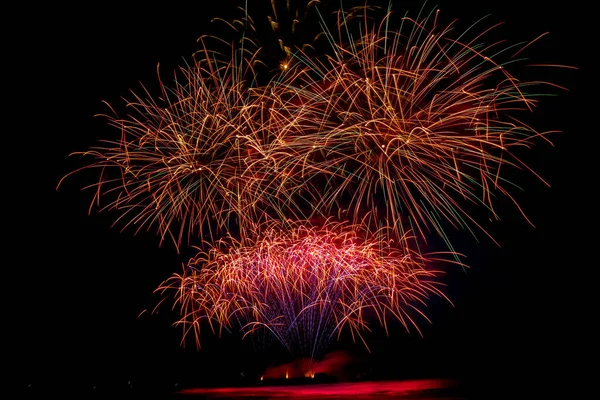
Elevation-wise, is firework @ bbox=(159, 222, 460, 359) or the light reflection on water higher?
firework @ bbox=(159, 222, 460, 359)

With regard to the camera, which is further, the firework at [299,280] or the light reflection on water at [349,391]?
the firework at [299,280]

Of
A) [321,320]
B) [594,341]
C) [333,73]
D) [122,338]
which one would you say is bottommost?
[594,341]

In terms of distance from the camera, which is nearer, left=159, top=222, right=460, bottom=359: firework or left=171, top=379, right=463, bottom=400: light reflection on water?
left=171, top=379, right=463, bottom=400: light reflection on water

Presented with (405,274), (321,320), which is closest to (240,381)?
(321,320)

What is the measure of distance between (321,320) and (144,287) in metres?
12.2

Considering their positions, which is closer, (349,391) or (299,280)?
(349,391)

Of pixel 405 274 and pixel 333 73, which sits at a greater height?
pixel 333 73

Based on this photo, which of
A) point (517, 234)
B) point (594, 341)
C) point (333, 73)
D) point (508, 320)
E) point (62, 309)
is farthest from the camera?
point (62, 309)

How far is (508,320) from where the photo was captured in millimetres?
19516

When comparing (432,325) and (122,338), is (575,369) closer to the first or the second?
(432,325)

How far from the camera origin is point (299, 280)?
15328mm

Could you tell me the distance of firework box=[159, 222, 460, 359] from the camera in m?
14.6

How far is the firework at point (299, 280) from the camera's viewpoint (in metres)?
14.6

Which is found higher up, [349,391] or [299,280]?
[299,280]
